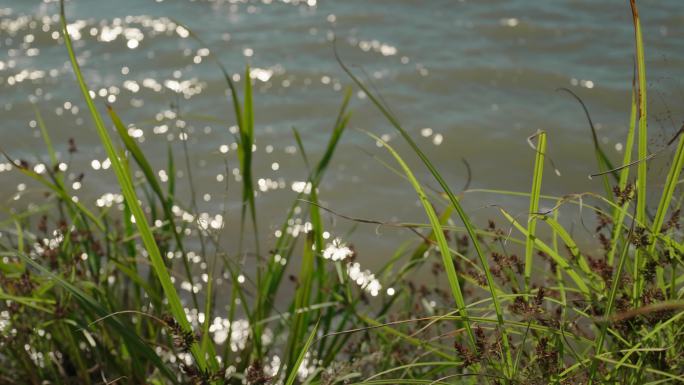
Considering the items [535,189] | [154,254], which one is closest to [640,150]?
[535,189]

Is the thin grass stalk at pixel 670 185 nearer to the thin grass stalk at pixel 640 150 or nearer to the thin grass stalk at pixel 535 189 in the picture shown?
the thin grass stalk at pixel 640 150

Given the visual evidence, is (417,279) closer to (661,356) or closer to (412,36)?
(661,356)

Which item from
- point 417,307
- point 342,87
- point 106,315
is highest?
point 106,315

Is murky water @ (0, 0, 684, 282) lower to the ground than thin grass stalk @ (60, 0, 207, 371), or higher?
lower

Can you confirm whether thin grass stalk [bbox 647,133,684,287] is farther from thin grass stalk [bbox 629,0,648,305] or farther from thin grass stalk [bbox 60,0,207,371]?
thin grass stalk [bbox 60,0,207,371]

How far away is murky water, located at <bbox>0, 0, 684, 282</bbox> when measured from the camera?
459 cm

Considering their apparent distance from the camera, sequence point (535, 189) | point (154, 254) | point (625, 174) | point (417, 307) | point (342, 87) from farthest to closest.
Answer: point (342, 87) < point (417, 307) < point (625, 174) < point (535, 189) < point (154, 254)

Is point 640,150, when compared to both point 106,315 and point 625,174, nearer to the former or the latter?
point 625,174

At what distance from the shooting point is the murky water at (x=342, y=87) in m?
4.59

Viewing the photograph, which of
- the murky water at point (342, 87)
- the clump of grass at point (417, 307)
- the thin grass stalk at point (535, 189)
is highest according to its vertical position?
the thin grass stalk at point (535, 189)

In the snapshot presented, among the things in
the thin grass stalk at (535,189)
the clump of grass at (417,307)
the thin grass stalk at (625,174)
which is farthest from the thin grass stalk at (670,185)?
the thin grass stalk at (535,189)

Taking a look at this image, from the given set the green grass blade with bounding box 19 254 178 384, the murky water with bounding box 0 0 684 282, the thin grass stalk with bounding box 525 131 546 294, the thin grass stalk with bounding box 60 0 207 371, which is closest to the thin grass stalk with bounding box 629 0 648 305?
the thin grass stalk with bounding box 525 131 546 294

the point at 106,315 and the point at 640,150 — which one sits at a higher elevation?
the point at 640,150

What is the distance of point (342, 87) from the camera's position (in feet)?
18.7
